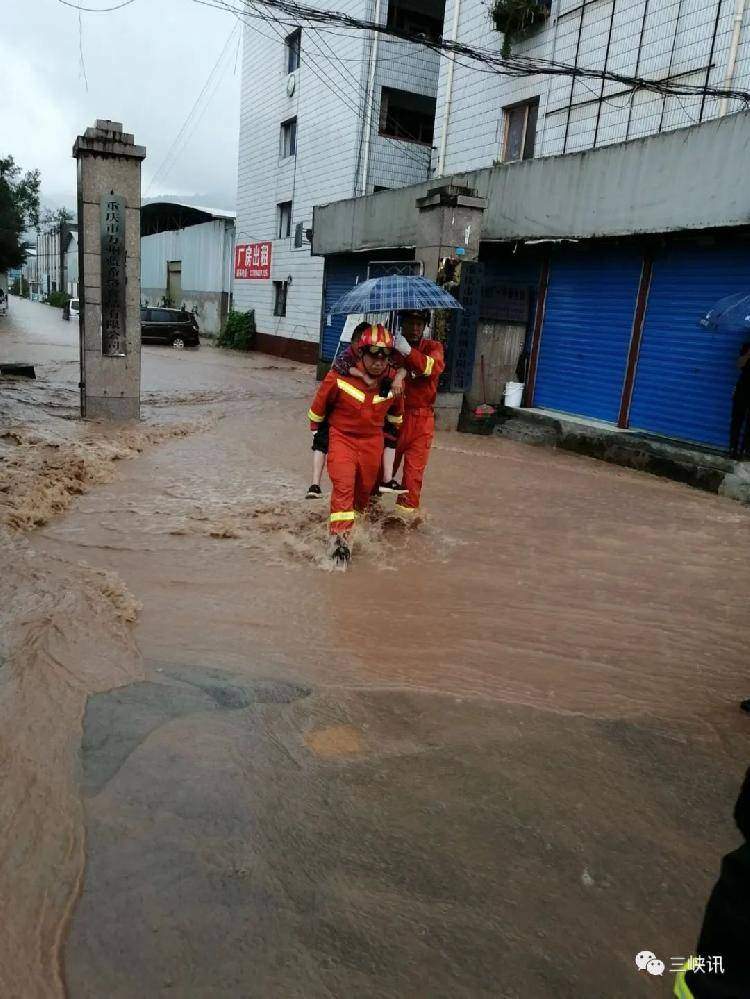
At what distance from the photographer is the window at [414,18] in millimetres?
22594

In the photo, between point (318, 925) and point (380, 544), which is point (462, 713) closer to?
point (318, 925)

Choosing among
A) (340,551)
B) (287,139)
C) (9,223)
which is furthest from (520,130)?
(9,223)

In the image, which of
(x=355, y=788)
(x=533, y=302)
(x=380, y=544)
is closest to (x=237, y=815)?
(x=355, y=788)

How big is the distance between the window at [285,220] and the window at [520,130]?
11.7m

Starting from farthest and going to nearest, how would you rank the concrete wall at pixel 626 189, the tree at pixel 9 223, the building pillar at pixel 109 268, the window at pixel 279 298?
1. the tree at pixel 9 223
2. the window at pixel 279 298
3. the building pillar at pixel 109 268
4. the concrete wall at pixel 626 189

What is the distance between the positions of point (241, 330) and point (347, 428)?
25017 millimetres

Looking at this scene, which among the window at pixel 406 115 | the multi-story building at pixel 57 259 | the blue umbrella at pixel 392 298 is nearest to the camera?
the blue umbrella at pixel 392 298

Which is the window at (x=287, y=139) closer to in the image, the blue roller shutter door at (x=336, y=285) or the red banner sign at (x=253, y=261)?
the red banner sign at (x=253, y=261)

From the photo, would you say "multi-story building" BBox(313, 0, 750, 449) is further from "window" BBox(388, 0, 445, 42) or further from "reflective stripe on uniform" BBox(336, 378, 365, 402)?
"window" BBox(388, 0, 445, 42)

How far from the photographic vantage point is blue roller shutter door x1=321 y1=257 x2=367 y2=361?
19.4 meters

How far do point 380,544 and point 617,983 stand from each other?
14.1 ft

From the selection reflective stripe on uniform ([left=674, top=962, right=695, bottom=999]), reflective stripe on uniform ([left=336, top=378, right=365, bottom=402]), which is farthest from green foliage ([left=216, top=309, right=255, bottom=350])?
reflective stripe on uniform ([left=674, top=962, right=695, bottom=999])

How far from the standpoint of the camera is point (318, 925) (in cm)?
229

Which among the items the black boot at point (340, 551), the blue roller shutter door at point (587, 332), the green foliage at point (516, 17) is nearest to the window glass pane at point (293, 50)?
the green foliage at point (516, 17)
